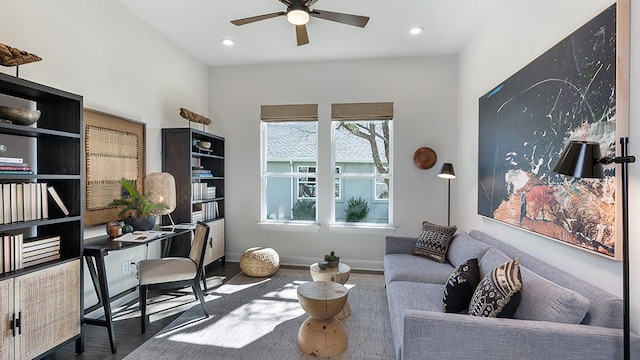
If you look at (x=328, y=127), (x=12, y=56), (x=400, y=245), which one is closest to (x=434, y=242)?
(x=400, y=245)

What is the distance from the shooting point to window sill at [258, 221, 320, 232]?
454 centimetres

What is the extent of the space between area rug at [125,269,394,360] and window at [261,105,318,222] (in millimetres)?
1307

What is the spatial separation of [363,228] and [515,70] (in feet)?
8.46

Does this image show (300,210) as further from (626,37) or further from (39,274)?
(626,37)

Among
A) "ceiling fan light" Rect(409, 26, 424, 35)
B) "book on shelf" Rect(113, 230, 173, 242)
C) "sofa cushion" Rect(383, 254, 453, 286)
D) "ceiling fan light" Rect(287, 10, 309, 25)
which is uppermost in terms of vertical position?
"ceiling fan light" Rect(409, 26, 424, 35)

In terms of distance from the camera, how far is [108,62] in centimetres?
294

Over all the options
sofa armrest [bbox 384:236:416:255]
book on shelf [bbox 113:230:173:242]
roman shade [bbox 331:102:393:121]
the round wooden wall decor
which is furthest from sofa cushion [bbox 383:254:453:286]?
book on shelf [bbox 113:230:173:242]

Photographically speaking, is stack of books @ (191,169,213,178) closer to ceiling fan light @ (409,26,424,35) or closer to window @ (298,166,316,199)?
window @ (298,166,316,199)

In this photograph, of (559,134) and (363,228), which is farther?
(363,228)

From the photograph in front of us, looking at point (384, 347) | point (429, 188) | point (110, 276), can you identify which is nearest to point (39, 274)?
point (110, 276)

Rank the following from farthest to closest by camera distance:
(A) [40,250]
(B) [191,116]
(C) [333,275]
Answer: (B) [191,116] < (C) [333,275] < (A) [40,250]

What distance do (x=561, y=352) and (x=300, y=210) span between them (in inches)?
140

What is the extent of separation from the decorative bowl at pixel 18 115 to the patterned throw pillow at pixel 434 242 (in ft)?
11.1

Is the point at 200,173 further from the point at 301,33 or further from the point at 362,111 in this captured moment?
the point at 362,111
